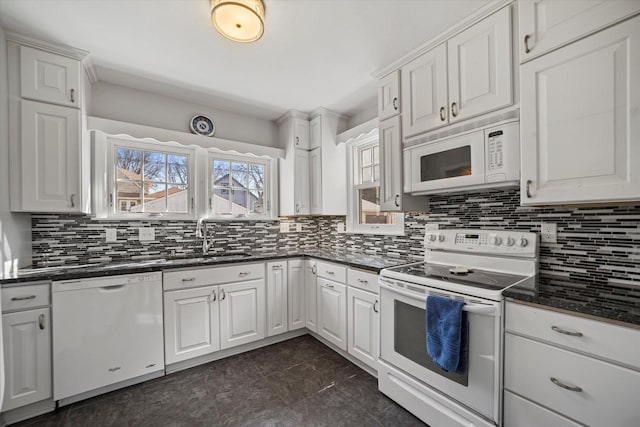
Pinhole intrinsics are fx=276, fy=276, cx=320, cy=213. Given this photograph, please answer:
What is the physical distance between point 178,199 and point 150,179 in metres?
0.31

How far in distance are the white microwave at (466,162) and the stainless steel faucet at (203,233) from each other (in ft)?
6.47

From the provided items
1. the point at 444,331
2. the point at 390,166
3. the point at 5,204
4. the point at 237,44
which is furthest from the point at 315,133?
the point at 5,204

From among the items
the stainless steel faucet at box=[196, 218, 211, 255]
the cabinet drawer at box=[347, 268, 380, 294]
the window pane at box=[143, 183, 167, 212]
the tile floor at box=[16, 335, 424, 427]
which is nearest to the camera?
the tile floor at box=[16, 335, 424, 427]

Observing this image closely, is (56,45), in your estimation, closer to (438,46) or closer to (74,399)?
(74,399)

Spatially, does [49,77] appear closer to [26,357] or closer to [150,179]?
[150,179]

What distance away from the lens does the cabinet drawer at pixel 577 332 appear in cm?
103

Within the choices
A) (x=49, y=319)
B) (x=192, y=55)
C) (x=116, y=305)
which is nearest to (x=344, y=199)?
(x=192, y=55)

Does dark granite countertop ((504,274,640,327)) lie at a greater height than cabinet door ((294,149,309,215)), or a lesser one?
lesser

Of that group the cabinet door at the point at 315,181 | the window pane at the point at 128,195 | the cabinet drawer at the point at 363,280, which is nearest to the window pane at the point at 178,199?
the window pane at the point at 128,195

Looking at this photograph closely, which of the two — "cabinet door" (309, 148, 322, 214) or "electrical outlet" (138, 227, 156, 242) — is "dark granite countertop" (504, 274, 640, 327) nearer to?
"cabinet door" (309, 148, 322, 214)

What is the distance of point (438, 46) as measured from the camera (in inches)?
75.1

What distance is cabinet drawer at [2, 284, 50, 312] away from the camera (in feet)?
5.48

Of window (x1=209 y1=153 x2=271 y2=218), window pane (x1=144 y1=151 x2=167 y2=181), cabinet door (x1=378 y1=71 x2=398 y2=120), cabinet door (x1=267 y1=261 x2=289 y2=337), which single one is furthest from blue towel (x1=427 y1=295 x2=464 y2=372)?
window pane (x1=144 y1=151 x2=167 y2=181)

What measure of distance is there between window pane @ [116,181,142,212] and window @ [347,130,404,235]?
215 cm
